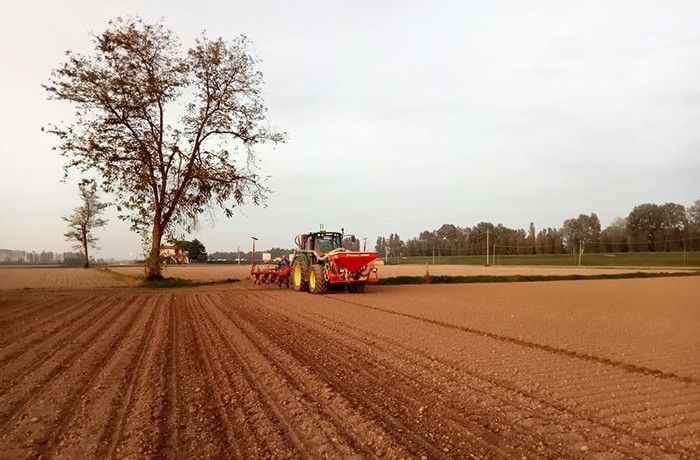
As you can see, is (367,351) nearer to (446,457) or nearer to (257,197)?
(446,457)

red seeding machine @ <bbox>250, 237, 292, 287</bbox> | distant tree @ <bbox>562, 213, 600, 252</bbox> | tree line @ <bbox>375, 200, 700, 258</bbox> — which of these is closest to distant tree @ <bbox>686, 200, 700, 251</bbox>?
tree line @ <bbox>375, 200, 700, 258</bbox>

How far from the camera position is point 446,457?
3.70 meters

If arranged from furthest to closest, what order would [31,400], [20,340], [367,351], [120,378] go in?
1. [20,340]
2. [367,351]
3. [120,378]
4. [31,400]

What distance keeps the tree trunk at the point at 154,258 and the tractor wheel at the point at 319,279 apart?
11.0m

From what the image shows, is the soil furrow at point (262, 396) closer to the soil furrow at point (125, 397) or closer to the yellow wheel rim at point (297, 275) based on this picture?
the soil furrow at point (125, 397)

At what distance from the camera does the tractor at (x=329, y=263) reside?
18.6 metres

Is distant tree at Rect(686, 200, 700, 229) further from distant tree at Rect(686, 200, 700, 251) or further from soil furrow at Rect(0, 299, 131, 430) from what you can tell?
soil furrow at Rect(0, 299, 131, 430)

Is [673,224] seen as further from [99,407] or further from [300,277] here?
[99,407]

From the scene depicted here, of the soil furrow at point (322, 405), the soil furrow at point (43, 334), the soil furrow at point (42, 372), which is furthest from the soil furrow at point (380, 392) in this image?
the soil furrow at point (43, 334)

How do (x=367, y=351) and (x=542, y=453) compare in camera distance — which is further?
(x=367, y=351)

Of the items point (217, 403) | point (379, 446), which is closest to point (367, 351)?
point (217, 403)

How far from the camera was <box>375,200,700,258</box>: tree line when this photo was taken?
297 feet

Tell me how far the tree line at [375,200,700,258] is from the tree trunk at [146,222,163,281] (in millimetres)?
53502

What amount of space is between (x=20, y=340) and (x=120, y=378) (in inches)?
166
